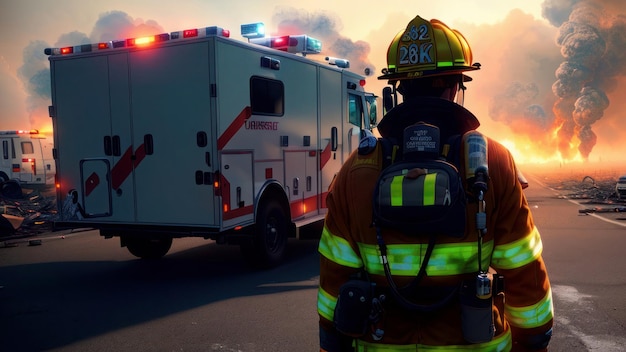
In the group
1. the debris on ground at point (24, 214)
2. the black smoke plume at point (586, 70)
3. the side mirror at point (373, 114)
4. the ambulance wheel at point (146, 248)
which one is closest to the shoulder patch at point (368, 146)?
the ambulance wheel at point (146, 248)

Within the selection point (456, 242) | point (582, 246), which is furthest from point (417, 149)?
point (582, 246)

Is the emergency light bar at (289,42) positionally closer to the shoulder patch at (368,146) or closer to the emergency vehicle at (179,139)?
the emergency vehicle at (179,139)

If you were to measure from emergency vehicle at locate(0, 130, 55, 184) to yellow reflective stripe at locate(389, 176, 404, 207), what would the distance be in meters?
21.6

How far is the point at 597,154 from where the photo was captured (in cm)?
11819

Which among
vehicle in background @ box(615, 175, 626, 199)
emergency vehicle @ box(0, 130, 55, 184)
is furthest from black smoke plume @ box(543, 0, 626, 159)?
emergency vehicle @ box(0, 130, 55, 184)

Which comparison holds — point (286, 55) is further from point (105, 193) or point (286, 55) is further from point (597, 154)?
point (597, 154)

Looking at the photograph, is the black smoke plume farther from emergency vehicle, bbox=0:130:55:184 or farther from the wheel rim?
the wheel rim

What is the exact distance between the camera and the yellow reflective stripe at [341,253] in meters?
1.86

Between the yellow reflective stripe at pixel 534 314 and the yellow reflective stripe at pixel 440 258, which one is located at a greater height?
the yellow reflective stripe at pixel 440 258

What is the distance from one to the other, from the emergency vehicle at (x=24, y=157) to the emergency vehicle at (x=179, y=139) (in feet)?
49.5

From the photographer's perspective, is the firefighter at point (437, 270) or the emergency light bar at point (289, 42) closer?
the firefighter at point (437, 270)

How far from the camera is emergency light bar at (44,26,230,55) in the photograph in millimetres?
6496

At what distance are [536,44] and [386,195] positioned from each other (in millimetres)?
115539

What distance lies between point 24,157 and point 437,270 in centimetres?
2230
